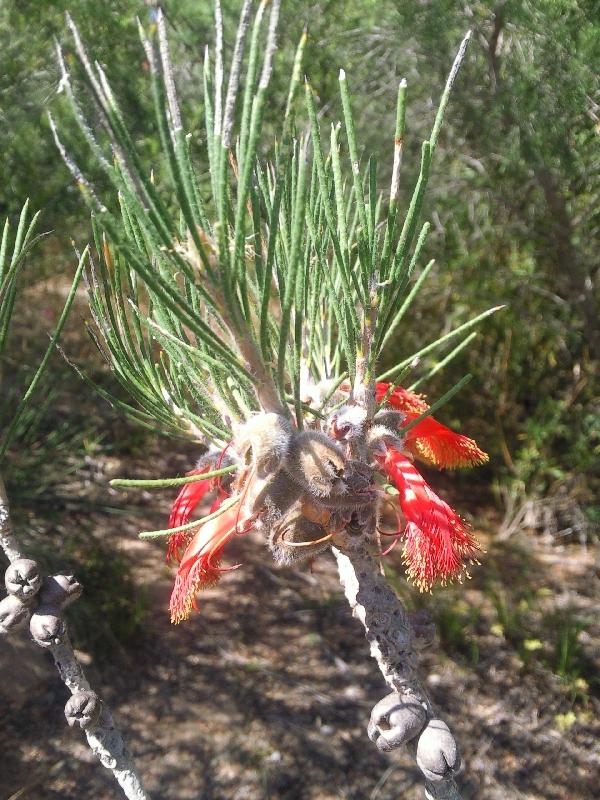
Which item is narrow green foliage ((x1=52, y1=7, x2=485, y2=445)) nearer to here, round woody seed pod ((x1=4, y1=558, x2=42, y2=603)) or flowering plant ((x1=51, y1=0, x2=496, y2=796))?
flowering plant ((x1=51, y1=0, x2=496, y2=796))

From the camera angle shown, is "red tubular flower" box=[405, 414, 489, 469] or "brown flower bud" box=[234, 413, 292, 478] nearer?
"brown flower bud" box=[234, 413, 292, 478]

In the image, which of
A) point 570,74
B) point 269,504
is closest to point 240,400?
point 269,504

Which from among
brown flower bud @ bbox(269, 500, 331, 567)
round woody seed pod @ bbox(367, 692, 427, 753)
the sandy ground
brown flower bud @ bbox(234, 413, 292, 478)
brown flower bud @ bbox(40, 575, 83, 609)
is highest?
brown flower bud @ bbox(234, 413, 292, 478)

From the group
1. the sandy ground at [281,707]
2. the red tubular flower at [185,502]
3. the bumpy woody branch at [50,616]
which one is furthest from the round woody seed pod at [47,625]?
Result: the sandy ground at [281,707]

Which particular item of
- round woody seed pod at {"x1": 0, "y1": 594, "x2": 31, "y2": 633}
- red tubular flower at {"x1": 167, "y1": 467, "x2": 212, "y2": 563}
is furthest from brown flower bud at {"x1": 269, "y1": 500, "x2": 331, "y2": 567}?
round woody seed pod at {"x1": 0, "y1": 594, "x2": 31, "y2": 633}

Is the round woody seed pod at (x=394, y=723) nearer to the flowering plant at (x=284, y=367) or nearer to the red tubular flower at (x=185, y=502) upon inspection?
the flowering plant at (x=284, y=367)

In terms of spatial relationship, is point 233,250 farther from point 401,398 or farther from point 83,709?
point 83,709

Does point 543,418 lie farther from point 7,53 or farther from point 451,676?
point 7,53
